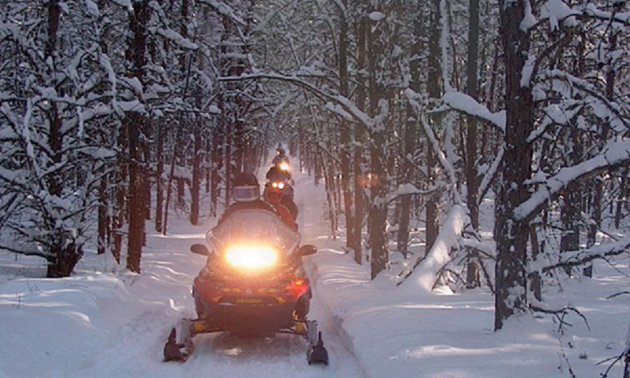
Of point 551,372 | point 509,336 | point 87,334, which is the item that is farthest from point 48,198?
point 551,372

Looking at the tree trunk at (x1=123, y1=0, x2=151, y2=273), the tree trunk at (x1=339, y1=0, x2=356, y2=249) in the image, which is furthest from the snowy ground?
the tree trunk at (x1=339, y1=0, x2=356, y2=249)

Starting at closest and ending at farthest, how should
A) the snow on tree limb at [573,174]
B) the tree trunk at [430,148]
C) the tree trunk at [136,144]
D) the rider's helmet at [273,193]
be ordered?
the snow on tree limb at [573,174] → the tree trunk at [136,144] → the tree trunk at [430,148] → the rider's helmet at [273,193]

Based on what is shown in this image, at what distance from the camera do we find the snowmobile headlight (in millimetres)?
8727

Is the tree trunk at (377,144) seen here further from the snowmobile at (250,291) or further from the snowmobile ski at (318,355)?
the snowmobile ski at (318,355)

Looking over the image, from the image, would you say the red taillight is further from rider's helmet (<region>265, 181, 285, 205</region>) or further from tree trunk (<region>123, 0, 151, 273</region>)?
rider's helmet (<region>265, 181, 285, 205</region>)

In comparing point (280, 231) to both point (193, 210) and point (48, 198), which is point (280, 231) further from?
point (193, 210)

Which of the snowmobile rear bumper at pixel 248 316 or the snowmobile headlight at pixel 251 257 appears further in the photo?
the snowmobile headlight at pixel 251 257

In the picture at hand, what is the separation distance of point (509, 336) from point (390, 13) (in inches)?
316

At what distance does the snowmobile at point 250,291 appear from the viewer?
8375 mm

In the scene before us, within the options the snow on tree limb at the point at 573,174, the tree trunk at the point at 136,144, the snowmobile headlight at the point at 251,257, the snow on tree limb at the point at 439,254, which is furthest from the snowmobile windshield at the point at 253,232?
the tree trunk at the point at 136,144

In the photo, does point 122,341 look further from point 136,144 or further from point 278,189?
point 278,189

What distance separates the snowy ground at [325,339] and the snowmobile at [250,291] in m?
0.33

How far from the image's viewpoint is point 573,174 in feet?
21.3

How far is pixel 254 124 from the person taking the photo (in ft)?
121
